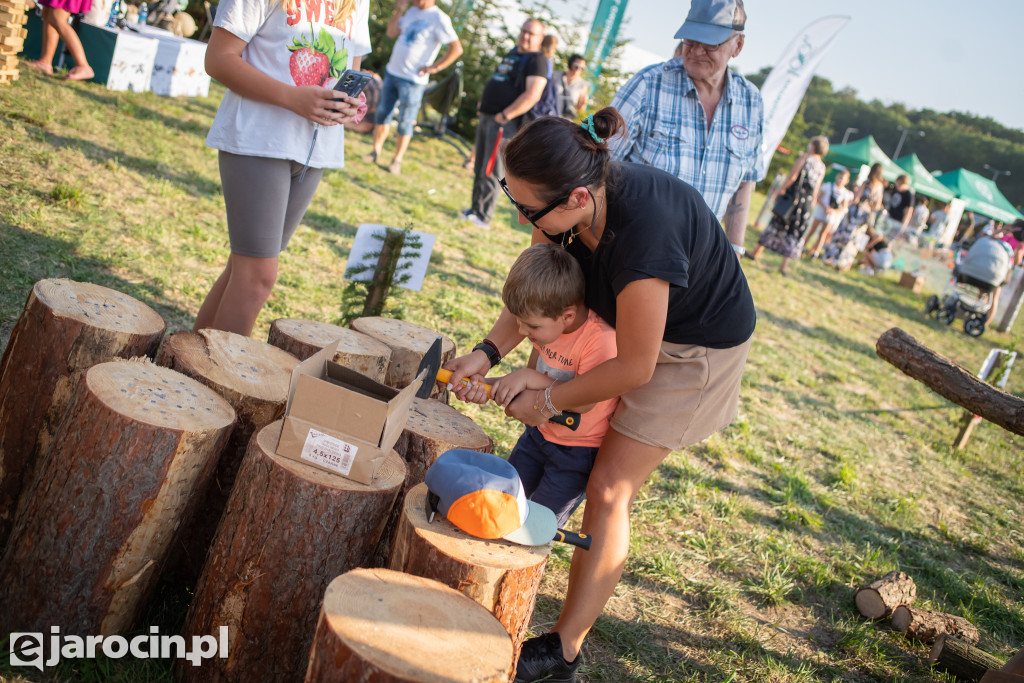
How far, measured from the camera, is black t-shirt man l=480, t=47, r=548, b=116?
722cm

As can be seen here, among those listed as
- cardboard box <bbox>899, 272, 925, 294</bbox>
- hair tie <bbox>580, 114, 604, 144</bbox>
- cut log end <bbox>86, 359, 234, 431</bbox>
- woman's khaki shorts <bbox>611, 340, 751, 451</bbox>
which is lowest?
cut log end <bbox>86, 359, 234, 431</bbox>

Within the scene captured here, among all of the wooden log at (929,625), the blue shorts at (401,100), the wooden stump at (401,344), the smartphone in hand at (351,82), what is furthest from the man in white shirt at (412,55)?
the wooden log at (929,625)

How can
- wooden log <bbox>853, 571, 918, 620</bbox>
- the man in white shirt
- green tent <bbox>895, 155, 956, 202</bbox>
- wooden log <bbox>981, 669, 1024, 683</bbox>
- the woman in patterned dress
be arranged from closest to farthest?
wooden log <bbox>981, 669, 1024, 683</bbox> → wooden log <bbox>853, 571, 918, 620</bbox> → the man in white shirt → the woman in patterned dress → green tent <bbox>895, 155, 956, 202</bbox>

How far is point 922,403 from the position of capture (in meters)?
6.94

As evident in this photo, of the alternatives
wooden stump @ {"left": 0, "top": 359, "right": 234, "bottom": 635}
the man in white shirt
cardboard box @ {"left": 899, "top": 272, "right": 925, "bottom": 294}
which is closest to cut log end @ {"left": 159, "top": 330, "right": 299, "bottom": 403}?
wooden stump @ {"left": 0, "top": 359, "right": 234, "bottom": 635}

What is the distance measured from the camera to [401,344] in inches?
117

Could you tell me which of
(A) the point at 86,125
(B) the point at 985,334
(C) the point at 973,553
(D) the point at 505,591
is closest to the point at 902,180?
(B) the point at 985,334

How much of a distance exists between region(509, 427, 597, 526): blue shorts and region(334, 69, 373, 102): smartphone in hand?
1347mm

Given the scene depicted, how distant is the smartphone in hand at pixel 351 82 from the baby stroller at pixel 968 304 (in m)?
11.2

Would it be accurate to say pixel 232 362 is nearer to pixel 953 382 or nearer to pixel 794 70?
pixel 953 382

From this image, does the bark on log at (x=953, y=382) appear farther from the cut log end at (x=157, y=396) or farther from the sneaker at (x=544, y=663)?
the cut log end at (x=157, y=396)

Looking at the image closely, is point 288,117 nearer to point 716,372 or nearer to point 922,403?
point 716,372

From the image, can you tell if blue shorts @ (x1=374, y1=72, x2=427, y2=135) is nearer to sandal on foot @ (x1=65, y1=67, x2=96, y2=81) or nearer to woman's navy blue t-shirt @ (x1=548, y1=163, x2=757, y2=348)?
sandal on foot @ (x1=65, y1=67, x2=96, y2=81)

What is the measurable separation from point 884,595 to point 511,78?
231 inches
